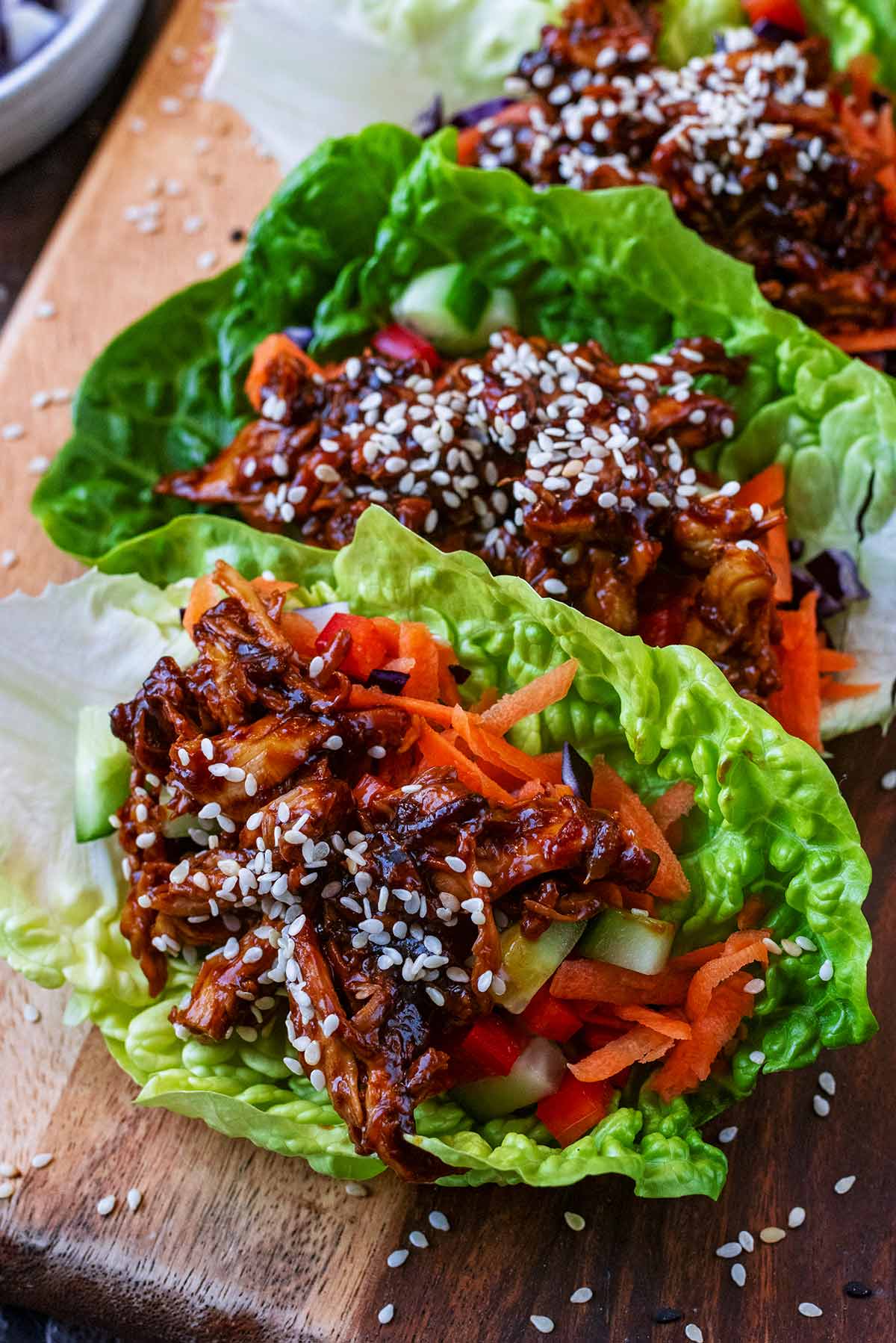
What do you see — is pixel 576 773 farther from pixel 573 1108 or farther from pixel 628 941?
pixel 573 1108

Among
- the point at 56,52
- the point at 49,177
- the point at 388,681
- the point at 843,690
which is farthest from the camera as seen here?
the point at 49,177

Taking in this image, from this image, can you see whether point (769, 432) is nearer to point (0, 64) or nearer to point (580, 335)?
point (580, 335)

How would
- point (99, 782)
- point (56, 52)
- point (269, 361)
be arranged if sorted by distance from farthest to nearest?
1. point (56, 52)
2. point (269, 361)
3. point (99, 782)

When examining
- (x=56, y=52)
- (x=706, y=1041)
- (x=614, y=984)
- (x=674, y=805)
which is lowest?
(x=706, y=1041)

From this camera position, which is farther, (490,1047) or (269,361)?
(269,361)

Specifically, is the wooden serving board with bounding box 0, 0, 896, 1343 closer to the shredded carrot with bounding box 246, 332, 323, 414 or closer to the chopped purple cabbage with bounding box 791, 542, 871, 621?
the chopped purple cabbage with bounding box 791, 542, 871, 621

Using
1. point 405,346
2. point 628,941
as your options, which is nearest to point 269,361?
point 405,346

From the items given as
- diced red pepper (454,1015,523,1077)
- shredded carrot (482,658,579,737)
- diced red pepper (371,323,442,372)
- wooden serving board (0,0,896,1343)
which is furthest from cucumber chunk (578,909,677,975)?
diced red pepper (371,323,442,372)
